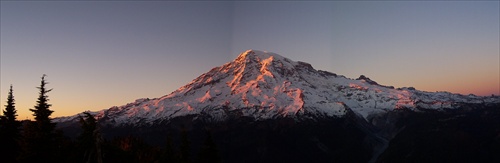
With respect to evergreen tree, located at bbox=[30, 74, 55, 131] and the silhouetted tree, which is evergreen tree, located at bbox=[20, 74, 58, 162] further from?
the silhouetted tree

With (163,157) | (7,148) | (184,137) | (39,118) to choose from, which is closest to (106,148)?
(39,118)

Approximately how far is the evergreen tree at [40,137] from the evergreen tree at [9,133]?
14.5 m

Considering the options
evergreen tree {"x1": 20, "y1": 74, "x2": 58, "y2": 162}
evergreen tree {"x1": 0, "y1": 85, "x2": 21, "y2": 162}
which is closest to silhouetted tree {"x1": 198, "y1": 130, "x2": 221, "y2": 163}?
evergreen tree {"x1": 0, "y1": 85, "x2": 21, "y2": 162}

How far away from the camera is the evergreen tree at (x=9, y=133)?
6756cm

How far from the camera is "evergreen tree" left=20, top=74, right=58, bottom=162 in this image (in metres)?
53.7

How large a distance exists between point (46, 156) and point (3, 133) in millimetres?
18782

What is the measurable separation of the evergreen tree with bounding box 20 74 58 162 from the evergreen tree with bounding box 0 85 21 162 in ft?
47.7

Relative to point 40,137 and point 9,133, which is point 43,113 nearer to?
point 40,137

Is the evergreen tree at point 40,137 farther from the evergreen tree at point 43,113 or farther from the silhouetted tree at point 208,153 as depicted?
the silhouetted tree at point 208,153

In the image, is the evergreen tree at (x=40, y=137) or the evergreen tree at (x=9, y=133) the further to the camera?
the evergreen tree at (x=9, y=133)

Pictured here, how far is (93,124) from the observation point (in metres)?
29.5

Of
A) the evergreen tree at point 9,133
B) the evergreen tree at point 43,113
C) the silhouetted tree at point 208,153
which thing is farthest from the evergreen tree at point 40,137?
the silhouetted tree at point 208,153

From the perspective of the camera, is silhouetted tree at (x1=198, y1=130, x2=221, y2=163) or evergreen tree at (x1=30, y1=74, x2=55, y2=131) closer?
evergreen tree at (x1=30, y1=74, x2=55, y2=131)

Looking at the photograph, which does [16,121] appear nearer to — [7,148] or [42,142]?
[7,148]
